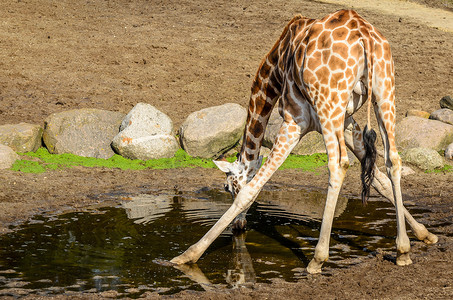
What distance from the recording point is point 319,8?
18.6 metres

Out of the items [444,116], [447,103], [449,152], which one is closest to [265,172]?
[449,152]

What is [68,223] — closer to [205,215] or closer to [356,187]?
[205,215]

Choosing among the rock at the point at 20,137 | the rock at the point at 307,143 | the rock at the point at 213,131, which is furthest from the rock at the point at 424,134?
the rock at the point at 20,137

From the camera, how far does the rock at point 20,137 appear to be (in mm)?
10203

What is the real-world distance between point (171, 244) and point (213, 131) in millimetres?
4074

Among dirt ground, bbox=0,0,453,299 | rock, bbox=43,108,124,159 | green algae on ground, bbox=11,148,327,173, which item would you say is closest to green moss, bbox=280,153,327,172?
green algae on ground, bbox=11,148,327,173

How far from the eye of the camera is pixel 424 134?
1119 centimetres

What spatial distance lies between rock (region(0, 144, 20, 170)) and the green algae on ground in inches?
3.9

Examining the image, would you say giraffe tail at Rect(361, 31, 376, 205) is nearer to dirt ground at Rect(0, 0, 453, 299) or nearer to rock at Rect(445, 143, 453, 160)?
dirt ground at Rect(0, 0, 453, 299)

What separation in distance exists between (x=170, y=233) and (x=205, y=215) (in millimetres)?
858

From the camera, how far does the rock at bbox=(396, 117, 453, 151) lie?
11094mm

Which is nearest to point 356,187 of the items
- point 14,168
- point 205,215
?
point 205,215

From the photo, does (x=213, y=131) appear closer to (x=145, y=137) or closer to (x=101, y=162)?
(x=145, y=137)

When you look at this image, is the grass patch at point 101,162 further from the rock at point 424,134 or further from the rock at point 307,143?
the rock at point 424,134
